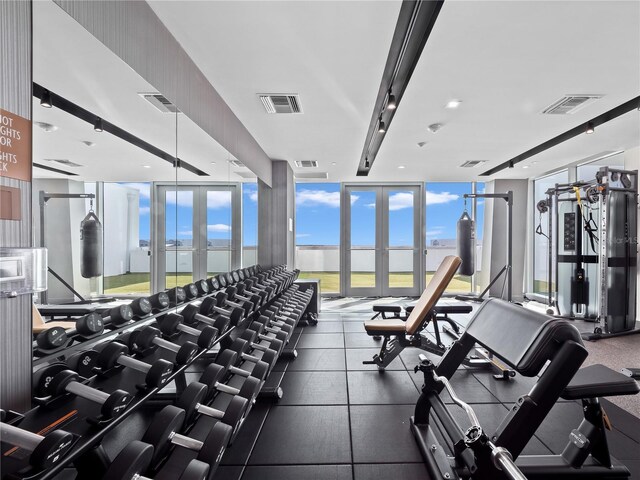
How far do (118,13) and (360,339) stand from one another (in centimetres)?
352

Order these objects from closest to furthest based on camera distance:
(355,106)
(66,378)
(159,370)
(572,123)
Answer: (66,378), (159,370), (355,106), (572,123)

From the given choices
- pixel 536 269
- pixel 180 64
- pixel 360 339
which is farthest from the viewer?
pixel 536 269

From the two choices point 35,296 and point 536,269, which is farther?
point 536,269

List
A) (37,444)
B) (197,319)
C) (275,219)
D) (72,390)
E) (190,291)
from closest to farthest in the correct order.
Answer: (37,444), (72,390), (197,319), (190,291), (275,219)

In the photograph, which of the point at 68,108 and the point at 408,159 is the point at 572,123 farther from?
the point at 68,108

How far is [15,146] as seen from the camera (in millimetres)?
949

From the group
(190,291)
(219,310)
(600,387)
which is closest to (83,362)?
(219,310)

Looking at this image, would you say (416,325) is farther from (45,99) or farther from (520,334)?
(45,99)

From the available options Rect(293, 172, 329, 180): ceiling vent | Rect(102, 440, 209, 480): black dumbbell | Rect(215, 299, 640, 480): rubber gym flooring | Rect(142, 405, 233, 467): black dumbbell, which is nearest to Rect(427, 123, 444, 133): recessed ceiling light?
Rect(215, 299, 640, 480): rubber gym flooring

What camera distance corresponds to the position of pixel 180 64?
7.15 feet

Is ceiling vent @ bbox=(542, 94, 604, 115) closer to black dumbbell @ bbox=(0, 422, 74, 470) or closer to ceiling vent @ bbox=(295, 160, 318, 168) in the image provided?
ceiling vent @ bbox=(295, 160, 318, 168)

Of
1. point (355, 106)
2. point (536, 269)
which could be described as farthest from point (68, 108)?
point (536, 269)

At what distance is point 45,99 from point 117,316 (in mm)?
841

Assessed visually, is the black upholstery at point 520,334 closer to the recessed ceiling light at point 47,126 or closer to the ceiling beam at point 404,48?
the ceiling beam at point 404,48
